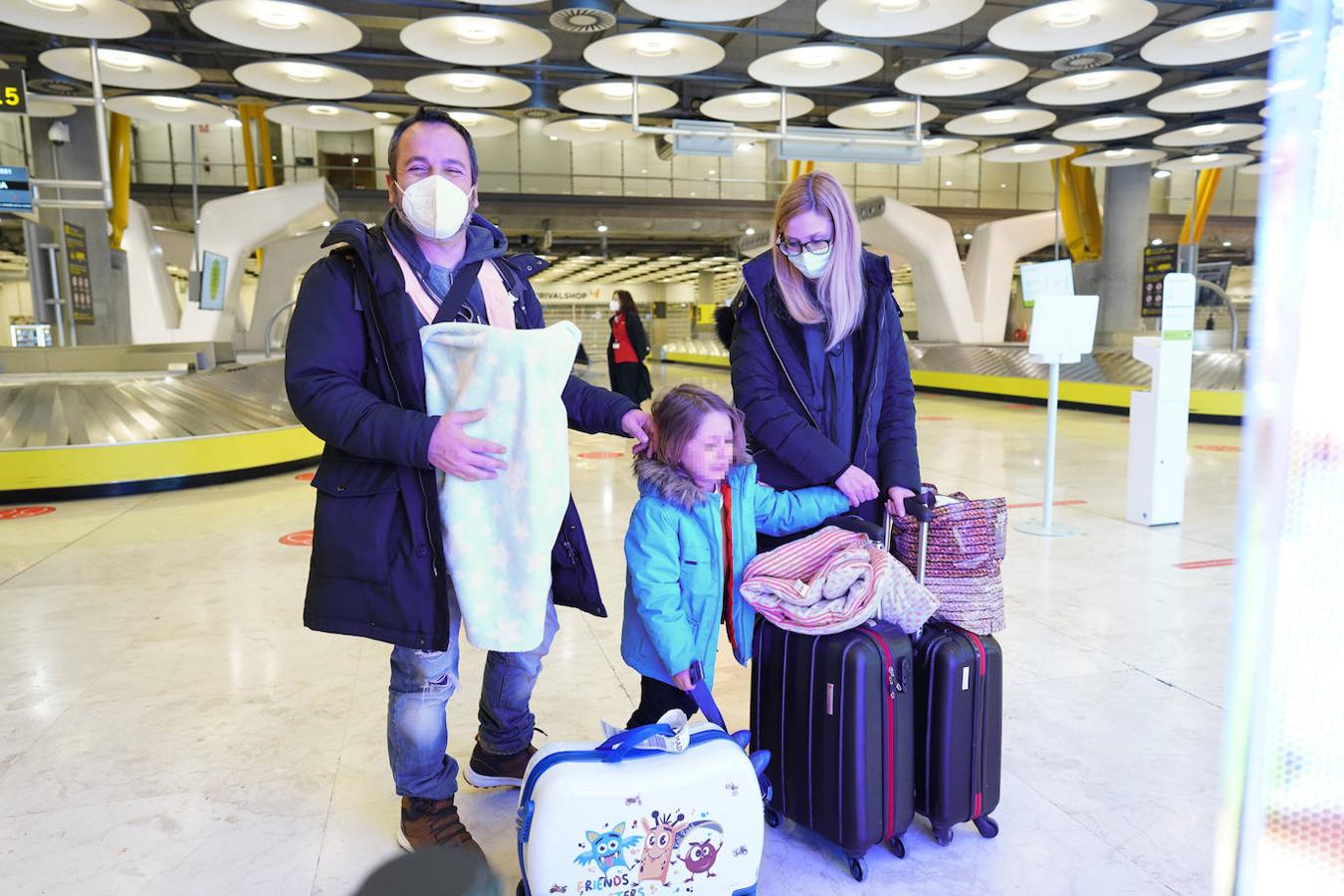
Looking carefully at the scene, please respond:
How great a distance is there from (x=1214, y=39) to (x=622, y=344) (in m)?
7.08

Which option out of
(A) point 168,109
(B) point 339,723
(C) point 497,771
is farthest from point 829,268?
(A) point 168,109

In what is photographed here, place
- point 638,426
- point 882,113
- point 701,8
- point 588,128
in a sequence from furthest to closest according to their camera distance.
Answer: point 588,128
point 882,113
point 701,8
point 638,426

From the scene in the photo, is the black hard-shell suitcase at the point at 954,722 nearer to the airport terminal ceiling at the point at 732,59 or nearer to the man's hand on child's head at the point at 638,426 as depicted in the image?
the man's hand on child's head at the point at 638,426

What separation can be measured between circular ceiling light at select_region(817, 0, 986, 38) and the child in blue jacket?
7282mm

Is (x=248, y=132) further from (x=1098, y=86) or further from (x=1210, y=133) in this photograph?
(x=1210, y=133)

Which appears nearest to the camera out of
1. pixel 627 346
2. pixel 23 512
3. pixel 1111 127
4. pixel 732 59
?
pixel 23 512

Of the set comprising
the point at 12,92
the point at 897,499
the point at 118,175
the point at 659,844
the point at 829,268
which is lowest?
the point at 659,844

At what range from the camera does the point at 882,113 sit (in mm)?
12672

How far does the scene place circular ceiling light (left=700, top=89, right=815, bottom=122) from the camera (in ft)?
38.2

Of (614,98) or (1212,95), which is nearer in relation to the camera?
(1212,95)

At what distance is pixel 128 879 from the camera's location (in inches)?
80.1

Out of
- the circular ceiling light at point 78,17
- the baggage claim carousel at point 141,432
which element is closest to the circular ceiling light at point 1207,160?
the baggage claim carousel at point 141,432

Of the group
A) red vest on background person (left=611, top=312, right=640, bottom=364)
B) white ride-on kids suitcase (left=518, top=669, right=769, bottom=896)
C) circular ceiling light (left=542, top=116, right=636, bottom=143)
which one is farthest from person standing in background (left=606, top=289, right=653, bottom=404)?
white ride-on kids suitcase (left=518, top=669, right=769, bottom=896)

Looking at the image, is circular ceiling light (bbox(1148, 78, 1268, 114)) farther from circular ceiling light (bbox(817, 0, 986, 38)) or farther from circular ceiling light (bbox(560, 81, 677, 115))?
circular ceiling light (bbox(560, 81, 677, 115))
